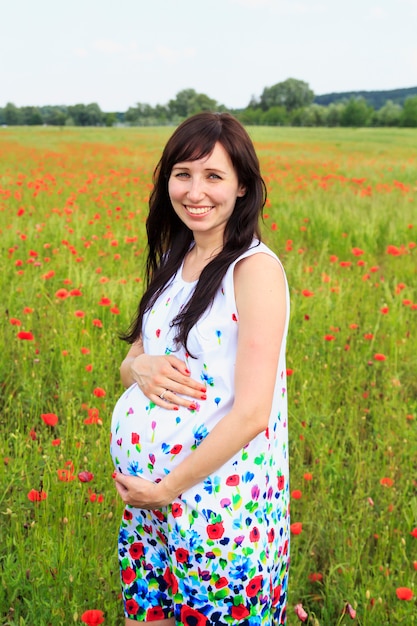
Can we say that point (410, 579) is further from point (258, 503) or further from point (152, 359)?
point (152, 359)

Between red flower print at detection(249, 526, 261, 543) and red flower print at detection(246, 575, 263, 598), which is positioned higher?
red flower print at detection(249, 526, 261, 543)

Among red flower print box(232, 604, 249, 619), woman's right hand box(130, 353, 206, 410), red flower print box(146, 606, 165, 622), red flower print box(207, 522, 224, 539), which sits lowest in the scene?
red flower print box(146, 606, 165, 622)

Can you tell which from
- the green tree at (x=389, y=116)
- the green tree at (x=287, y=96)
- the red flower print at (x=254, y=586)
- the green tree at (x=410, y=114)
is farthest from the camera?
the green tree at (x=287, y=96)

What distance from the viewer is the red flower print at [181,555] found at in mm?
1414

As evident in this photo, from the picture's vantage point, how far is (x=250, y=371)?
4.35 ft

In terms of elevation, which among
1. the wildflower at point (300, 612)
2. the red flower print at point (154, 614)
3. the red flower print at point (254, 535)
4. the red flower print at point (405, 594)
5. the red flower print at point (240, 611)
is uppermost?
the red flower print at point (254, 535)

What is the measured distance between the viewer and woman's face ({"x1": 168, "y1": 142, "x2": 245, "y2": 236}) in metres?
1.46

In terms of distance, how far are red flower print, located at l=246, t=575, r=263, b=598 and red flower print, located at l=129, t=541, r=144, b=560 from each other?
0.31m

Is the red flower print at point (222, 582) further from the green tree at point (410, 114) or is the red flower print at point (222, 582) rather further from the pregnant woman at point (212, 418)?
the green tree at point (410, 114)

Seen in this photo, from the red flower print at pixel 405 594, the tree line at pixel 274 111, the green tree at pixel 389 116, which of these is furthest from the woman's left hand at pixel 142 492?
the green tree at pixel 389 116

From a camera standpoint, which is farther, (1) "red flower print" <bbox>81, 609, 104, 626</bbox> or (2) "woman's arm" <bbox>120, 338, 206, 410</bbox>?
(1) "red flower print" <bbox>81, 609, 104, 626</bbox>

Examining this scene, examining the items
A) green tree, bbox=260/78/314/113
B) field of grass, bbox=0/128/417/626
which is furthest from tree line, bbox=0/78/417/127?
field of grass, bbox=0/128/417/626

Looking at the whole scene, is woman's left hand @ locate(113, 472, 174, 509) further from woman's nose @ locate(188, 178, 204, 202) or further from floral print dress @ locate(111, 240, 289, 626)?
woman's nose @ locate(188, 178, 204, 202)

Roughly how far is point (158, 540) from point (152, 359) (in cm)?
44
